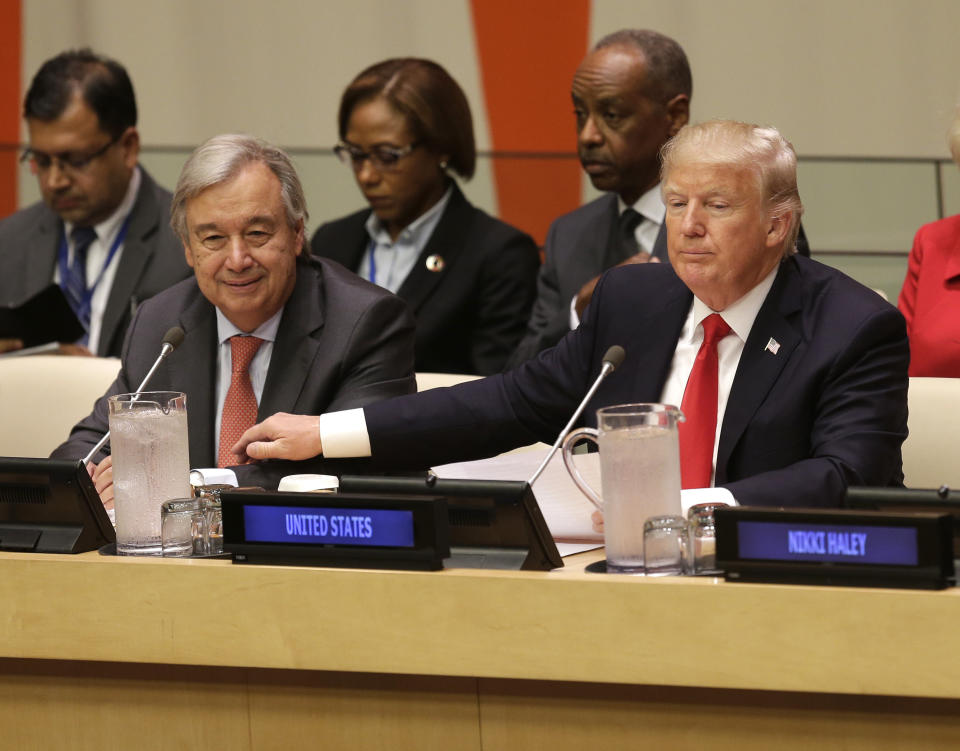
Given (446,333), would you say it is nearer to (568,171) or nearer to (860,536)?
(568,171)

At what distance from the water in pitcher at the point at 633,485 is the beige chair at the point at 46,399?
69.5 inches

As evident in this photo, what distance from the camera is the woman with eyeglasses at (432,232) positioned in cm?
374

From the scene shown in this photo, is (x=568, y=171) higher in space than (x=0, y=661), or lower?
higher

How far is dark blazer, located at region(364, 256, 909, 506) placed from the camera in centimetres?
212

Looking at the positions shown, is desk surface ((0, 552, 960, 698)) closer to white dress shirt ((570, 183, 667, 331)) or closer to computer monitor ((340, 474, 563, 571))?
computer monitor ((340, 474, 563, 571))

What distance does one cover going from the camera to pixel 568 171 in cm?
492

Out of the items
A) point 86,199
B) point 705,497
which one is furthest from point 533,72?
point 705,497

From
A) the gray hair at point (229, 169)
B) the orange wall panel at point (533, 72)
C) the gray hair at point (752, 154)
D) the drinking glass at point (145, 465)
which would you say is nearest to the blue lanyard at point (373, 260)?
the orange wall panel at point (533, 72)

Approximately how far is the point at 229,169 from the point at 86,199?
59.2 inches

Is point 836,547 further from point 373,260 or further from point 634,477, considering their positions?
point 373,260

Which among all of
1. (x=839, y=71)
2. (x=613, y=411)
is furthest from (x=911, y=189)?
(x=613, y=411)

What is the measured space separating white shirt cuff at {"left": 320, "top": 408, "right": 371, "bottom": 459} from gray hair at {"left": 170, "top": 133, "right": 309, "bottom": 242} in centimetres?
55

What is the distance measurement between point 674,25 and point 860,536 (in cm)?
392

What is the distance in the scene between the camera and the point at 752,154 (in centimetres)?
227
